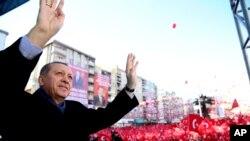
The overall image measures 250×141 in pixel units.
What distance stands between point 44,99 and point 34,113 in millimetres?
127

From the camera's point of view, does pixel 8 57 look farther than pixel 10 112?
No

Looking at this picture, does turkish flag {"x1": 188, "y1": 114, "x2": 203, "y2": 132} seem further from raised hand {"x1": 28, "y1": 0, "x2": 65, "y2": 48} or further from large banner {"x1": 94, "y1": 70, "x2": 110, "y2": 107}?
large banner {"x1": 94, "y1": 70, "x2": 110, "y2": 107}

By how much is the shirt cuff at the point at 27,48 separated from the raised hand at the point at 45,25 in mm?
14

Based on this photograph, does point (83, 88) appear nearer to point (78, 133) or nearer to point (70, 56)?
point (70, 56)

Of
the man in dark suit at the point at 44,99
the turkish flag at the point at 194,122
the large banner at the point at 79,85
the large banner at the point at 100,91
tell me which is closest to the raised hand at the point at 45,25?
the man in dark suit at the point at 44,99

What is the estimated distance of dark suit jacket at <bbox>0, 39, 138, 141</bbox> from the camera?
77cm

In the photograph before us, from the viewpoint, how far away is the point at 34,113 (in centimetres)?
119

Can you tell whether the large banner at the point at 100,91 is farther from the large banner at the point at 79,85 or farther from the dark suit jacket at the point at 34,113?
the dark suit jacket at the point at 34,113

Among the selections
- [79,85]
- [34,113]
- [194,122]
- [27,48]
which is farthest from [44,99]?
[79,85]

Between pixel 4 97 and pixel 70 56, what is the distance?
40.4 m

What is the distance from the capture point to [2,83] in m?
0.78

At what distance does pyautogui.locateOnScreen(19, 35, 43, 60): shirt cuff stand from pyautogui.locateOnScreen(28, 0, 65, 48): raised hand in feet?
0.05

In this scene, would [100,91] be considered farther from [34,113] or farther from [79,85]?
[34,113]

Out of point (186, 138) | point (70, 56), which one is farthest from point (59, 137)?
point (70, 56)
